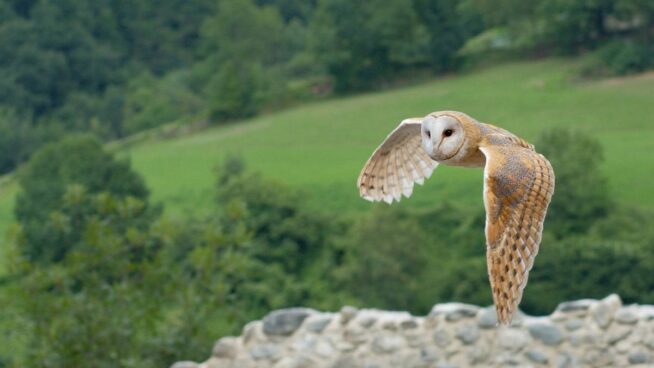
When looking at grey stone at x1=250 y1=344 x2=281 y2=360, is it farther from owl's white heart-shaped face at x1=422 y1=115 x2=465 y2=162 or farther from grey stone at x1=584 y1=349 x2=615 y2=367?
owl's white heart-shaped face at x1=422 y1=115 x2=465 y2=162

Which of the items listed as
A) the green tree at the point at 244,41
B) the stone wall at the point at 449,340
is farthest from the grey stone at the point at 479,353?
the green tree at the point at 244,41

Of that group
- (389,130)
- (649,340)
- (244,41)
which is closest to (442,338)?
(649,340)

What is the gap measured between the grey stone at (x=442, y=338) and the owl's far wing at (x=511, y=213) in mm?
4161

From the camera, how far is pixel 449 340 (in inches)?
365

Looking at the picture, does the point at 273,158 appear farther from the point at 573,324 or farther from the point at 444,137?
the point at 444,137

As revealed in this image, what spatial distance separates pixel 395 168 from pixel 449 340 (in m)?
3.58

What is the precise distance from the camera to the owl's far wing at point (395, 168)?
584 centimetres

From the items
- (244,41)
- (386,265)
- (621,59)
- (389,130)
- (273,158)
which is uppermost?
(244,41)

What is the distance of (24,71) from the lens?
52.9 m

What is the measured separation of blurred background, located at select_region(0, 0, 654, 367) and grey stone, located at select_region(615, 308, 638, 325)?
399cm

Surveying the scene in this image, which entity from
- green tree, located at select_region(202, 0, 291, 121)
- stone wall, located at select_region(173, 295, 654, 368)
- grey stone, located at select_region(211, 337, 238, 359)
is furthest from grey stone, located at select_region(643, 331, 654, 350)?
green tree, located at select_region(202, 0, 291, 121)

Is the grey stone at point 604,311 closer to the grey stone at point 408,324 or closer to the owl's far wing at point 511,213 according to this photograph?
the grey stone at point 408,324

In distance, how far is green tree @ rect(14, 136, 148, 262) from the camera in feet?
96.2

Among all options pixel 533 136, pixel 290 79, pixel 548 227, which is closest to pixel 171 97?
pixel 290 79
